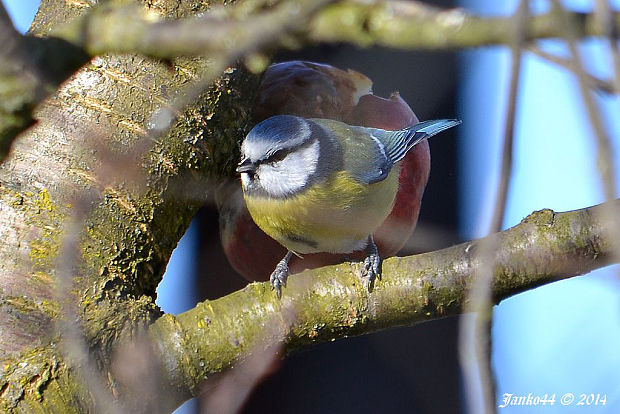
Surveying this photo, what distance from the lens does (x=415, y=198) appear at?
1.24 m

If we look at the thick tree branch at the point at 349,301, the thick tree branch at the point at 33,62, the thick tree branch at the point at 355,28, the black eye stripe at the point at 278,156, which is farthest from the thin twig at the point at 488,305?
the black eye stripe at the point at 278,156

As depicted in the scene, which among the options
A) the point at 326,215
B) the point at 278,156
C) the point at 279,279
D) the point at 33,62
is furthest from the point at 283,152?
the point at 33,62

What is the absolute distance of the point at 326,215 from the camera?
119cm

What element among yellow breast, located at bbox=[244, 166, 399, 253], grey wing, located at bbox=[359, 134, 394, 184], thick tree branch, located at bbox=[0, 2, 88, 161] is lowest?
thick tree branch, located at bbox=[0, 2, 88, 161]

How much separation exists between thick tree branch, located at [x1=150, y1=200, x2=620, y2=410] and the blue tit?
0.60 ft

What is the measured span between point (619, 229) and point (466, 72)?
1.14 meters

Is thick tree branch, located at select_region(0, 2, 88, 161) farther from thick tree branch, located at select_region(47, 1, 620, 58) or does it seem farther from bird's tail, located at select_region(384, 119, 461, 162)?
bird's tail, located at select_region(384, 119, 461, 162)

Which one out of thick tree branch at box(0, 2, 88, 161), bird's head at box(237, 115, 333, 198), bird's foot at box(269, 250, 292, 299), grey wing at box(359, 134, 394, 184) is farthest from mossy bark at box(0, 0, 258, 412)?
thick tree branch at box(0, 2, 88, 161)

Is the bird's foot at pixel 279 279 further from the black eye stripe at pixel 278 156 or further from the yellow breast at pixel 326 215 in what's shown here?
the black eye stripe at pixel 278 156

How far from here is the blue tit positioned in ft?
3.80

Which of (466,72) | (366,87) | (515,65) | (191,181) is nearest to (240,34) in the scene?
(515,65)

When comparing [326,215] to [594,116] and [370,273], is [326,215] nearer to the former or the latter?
[370,273]

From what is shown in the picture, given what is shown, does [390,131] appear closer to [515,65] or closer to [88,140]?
[88,140]

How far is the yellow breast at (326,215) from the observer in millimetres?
1160
